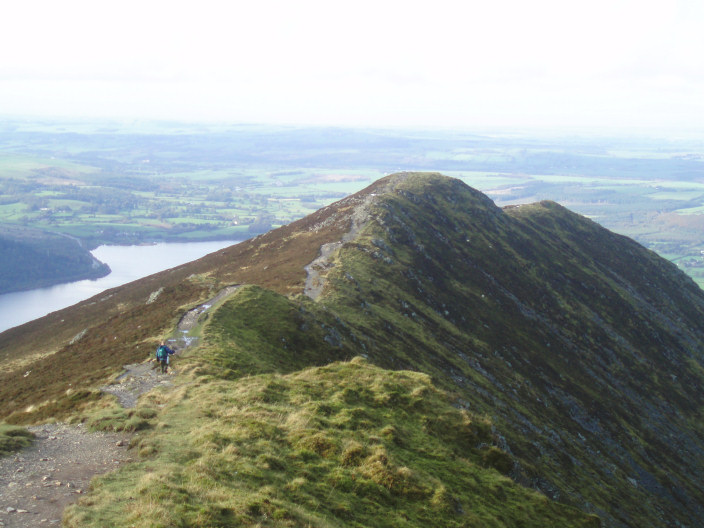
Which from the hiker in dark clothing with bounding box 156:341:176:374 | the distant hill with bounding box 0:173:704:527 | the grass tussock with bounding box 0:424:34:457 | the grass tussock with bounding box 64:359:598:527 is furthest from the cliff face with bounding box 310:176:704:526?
the grass tussock with bounding box 0:424:34:457

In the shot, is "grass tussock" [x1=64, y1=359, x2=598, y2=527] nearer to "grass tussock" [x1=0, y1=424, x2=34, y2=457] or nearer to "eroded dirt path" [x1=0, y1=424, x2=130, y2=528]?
"eroded dirt path" [x1=0, y1=424, x2=130, y2=528]

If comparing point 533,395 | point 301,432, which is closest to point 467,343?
point 533,395

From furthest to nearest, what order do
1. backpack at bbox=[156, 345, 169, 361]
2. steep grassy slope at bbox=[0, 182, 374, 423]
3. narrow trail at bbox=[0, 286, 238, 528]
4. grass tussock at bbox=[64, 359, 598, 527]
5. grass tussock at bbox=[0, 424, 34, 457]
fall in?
steep grassy slope at bbox=[0, 182, 374, 423]
backpack at bbox=[156, 345, 169, 361]
grass tussock at bbox=[0, 424, 34, 457]
grass tussock at bbox=[64, 359, 598, 527]
narrow trail at bbox=[0, 286, 238, 528]

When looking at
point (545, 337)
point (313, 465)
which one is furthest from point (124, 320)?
point (545, 337)

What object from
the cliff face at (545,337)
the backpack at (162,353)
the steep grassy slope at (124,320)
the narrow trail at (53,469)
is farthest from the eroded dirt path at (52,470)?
the cliff face at (545,337)

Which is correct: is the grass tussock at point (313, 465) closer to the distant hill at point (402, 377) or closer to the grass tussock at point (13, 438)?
the distant hill at point (402, 377)

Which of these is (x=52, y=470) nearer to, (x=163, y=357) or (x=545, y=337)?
(x=163, y=357)
